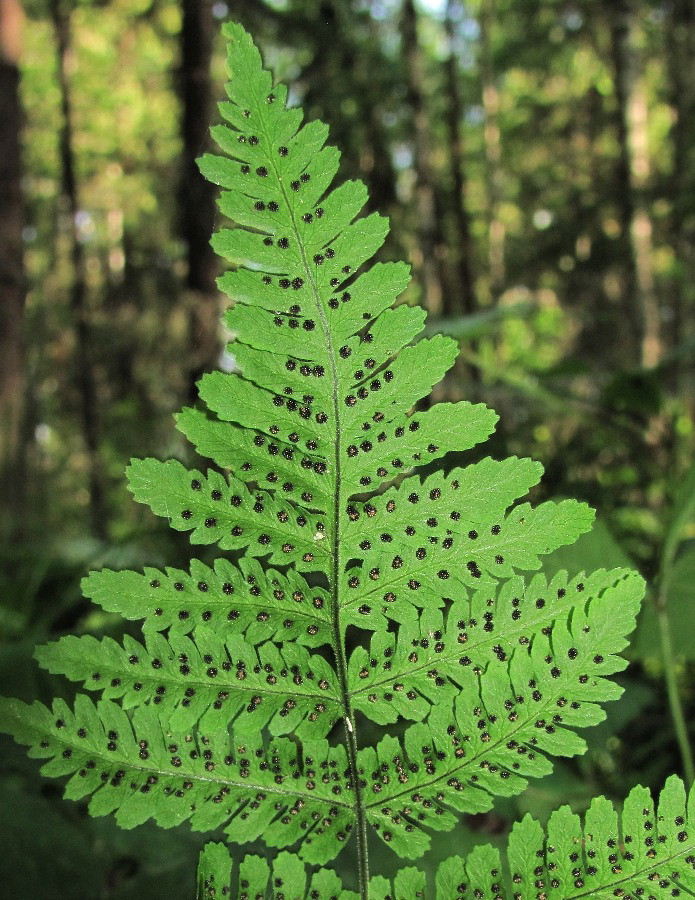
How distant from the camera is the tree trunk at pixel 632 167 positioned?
8.44 m

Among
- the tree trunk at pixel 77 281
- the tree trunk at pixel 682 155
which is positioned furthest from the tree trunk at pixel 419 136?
the tree trunk at pixel 77 281

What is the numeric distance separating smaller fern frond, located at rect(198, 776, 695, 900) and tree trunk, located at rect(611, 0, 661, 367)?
8.14 m

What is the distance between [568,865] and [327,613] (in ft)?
0.89

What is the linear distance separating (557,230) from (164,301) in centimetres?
771

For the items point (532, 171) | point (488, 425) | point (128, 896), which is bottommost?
point (128, 896)

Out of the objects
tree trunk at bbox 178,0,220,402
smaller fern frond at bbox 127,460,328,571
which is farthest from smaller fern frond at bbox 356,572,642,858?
tree trunk at bbox 178,0,220,402

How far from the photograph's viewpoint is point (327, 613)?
0.63 metres

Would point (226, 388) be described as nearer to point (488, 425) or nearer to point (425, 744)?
point (488, 425)

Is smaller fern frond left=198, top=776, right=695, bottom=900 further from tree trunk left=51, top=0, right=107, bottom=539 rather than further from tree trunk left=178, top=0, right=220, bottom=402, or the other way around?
tree trunk left=51, top=0, right=107, bottom=539

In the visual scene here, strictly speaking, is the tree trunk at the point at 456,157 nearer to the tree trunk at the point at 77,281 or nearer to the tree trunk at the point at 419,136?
the tree trunk at the point at 419,136

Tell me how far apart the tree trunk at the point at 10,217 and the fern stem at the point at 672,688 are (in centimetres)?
625

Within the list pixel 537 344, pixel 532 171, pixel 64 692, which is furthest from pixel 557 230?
pixel 64 692

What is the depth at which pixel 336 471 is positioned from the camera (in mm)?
614

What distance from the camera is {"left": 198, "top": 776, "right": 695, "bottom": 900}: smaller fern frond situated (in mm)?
575
